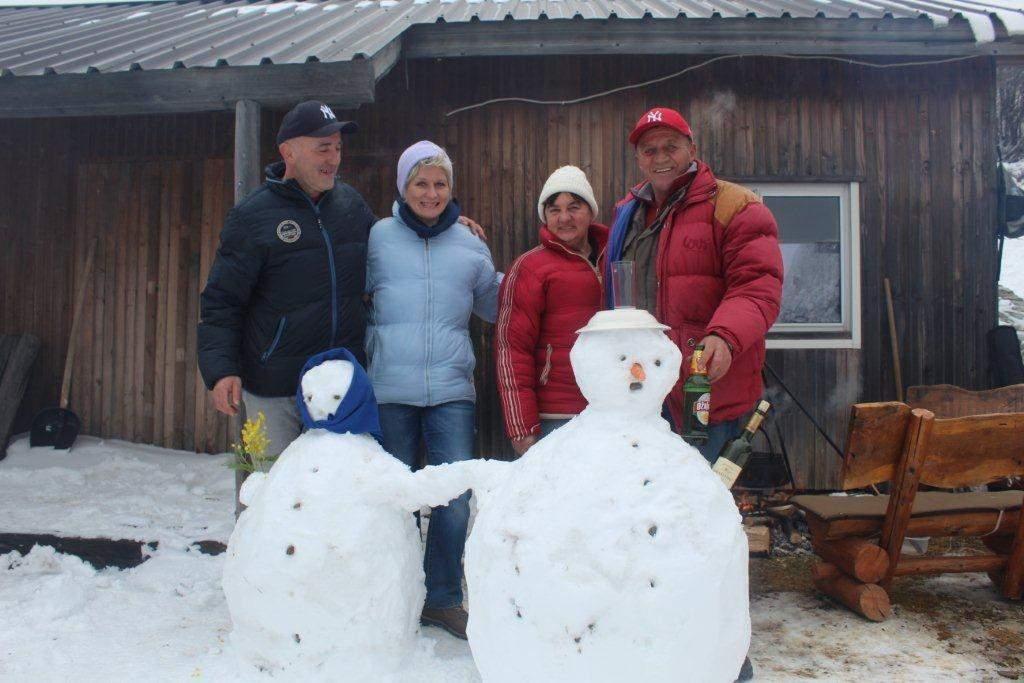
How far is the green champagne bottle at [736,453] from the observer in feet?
6.44

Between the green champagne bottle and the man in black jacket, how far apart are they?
5.03 feet

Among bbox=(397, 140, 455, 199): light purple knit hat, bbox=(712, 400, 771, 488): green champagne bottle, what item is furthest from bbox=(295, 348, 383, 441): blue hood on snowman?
bbox=(712, 400, 771, 488): green champagne bottle

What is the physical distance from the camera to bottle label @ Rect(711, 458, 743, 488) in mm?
1953

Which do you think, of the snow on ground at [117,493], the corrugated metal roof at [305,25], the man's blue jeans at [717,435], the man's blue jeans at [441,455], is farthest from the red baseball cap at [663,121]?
the snow on ground at [117,493]

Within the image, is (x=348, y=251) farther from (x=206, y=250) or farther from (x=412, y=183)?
(x=206, y=250)

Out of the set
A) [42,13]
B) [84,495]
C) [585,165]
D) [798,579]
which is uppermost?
[42,13]

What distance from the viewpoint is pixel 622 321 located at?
183 cm

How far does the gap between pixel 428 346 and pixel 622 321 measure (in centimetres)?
115

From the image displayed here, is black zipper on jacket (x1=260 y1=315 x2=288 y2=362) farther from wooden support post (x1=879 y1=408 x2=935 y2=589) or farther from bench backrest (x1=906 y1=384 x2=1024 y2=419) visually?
bench backrest (x1=906 y1=384 x2=1024 y2=419)

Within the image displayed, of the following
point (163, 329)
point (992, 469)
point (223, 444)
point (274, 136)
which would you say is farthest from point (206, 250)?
point (992, 469)

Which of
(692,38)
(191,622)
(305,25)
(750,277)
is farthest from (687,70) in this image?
(191,622)

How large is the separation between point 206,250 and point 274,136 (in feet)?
3.53

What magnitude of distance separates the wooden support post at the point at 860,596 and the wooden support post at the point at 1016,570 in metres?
0.61

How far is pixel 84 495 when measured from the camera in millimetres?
4500
